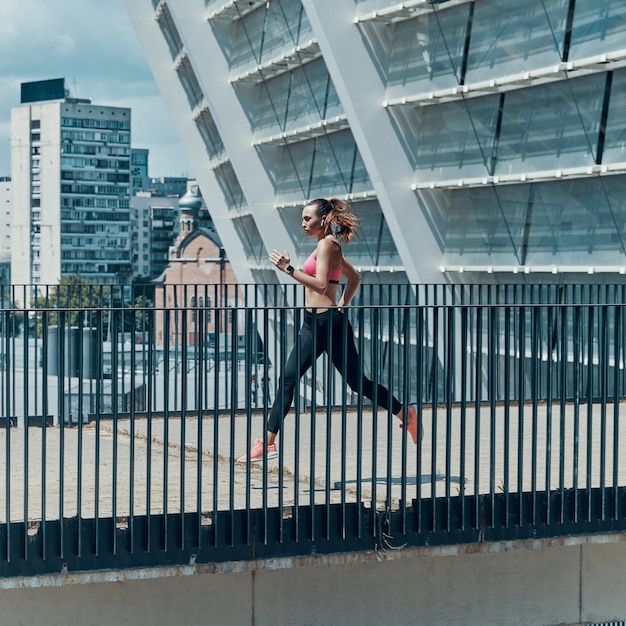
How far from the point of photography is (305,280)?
322 inches

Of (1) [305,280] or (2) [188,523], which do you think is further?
(1) [305,280]

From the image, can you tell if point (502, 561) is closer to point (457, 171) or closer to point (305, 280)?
point (305, 280)

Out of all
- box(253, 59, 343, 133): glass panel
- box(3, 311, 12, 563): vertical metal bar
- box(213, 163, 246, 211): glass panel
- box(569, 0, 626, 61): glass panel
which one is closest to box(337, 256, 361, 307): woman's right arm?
box(3, 311, 12, 563): vertical metal bar

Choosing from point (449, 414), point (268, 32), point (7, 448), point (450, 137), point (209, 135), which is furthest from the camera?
point (209, 135)

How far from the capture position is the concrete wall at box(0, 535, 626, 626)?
720cm

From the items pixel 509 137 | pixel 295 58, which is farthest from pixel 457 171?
pixel 295 58

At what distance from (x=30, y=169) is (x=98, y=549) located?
184102 mm

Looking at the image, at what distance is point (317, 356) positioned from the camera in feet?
26.0

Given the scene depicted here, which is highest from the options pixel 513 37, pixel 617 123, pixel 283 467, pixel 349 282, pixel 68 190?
pixel 68 190

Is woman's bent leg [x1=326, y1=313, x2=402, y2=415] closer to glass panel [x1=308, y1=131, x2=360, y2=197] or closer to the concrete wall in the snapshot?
the concrete wall

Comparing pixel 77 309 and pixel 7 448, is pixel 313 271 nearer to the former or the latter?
pixel 77 309

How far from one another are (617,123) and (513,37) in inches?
109

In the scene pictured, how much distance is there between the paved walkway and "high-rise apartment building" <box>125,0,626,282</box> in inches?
336


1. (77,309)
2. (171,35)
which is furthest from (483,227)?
(171,35)
